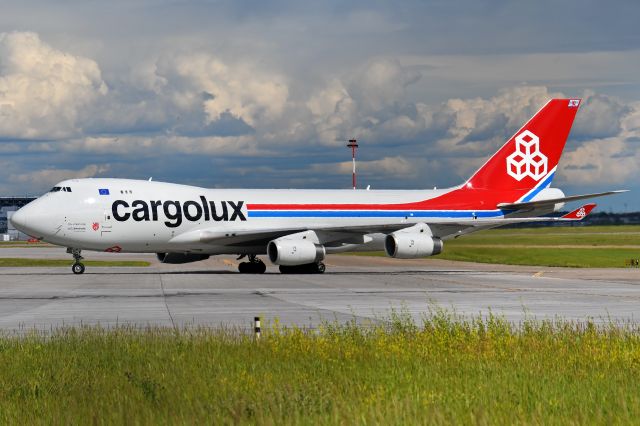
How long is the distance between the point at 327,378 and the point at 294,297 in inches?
776

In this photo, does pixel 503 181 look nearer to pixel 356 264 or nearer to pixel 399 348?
pixel 356 264

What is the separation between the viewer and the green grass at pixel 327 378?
10.3 m

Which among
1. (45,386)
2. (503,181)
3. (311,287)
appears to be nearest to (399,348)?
(45,386)

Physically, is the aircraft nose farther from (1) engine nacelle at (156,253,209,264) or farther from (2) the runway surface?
(1) engine nacelle at (156,253,209,264)

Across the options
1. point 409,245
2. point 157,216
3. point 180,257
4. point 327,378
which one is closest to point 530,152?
point 409,245

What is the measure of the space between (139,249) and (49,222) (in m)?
4.31

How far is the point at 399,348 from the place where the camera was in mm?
15492

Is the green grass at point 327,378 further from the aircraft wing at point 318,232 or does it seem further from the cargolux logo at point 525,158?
the cargolux logo at point 525,158

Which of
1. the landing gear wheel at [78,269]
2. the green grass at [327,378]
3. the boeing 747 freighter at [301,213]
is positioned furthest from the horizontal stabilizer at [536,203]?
the green grass at [327,378]

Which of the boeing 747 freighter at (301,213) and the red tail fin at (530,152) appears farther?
the red tail fin at (530,152)

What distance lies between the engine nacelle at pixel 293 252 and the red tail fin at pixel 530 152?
12333mm

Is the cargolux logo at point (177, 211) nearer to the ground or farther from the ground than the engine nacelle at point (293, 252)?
farther from the ground

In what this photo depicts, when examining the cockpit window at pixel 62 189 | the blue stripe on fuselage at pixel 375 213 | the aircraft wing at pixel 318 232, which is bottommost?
the aircraft wing at pixel 318 232

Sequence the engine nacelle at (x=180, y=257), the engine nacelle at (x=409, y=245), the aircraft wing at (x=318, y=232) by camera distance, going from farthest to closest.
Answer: the engine nacelle at (x=180, y=257)
the engine nacelle at (x=409, y=245)
the aircraft wing at (x=318, y=232)
